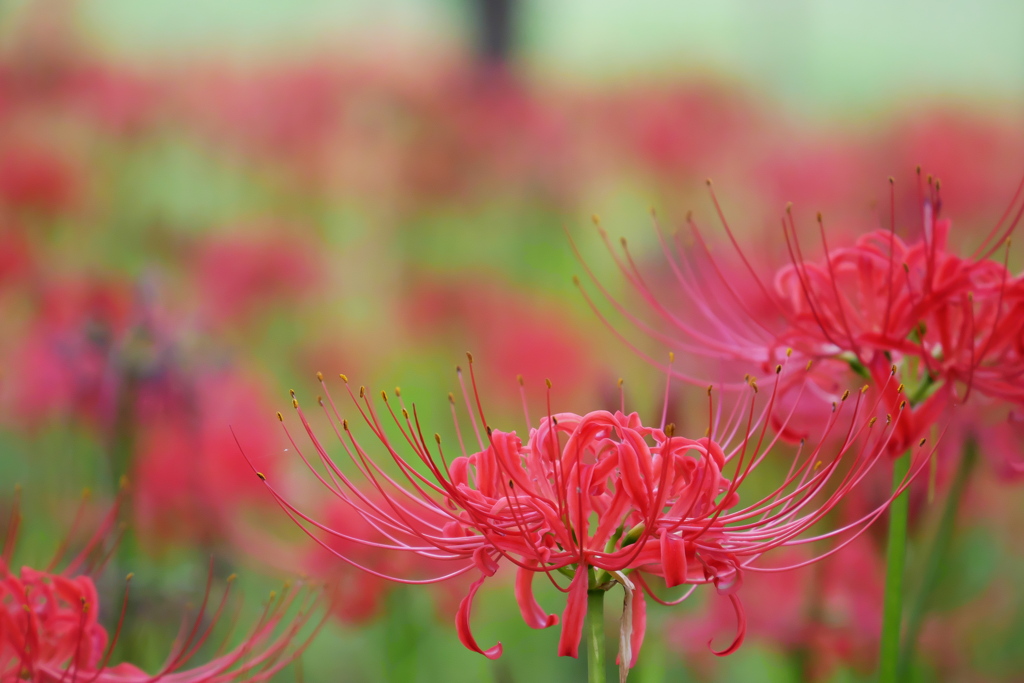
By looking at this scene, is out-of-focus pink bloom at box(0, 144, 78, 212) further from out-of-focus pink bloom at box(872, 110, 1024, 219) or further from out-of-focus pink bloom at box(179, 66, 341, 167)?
out-of-focus pink bloom at box(872, 110, 1024, 219)

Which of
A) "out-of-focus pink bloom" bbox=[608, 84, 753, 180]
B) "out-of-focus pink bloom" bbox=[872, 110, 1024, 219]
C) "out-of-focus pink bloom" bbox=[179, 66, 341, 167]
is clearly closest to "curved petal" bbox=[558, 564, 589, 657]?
"out-of-focus pink bloom" bbox=[872, 110, 1024, 219]

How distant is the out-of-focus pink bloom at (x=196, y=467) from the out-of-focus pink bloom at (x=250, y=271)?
0.49m

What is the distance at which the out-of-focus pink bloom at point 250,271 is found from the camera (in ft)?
6.66

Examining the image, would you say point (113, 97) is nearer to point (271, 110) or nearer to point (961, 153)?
point (271, 110)

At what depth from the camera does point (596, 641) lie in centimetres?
57

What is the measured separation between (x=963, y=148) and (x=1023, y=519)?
1.08 meters

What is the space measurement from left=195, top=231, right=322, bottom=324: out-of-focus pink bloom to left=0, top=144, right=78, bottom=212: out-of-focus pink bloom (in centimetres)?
44

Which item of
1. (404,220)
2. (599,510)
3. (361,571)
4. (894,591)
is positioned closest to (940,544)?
(894,591)

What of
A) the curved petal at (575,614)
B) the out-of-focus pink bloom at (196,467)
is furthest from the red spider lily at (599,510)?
the out-of-focus pink bloom at (196,467)

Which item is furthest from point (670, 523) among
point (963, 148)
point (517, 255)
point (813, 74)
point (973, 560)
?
point (813, 74)

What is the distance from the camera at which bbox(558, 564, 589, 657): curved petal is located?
576 mm

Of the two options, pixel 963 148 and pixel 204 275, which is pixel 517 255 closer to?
pixel 204 275

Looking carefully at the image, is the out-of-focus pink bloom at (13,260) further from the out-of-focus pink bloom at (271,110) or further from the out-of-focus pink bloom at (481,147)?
the out-of-focus pink bloom at (481,147)

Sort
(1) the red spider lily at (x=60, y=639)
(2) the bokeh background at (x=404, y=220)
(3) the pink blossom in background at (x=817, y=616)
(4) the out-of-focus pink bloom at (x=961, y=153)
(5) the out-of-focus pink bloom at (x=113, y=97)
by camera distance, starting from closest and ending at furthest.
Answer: (1) the red spider lily at (x=60, y=639) → (3) the pink blossom in background at (x=817, y=616) → (2) the bokeh background at (x=404, y=220) → (4) the out-of-focus pink bloom at (x=961, y=153) → (5) the out-of-focus pink bloom at (x=113, y=97)
